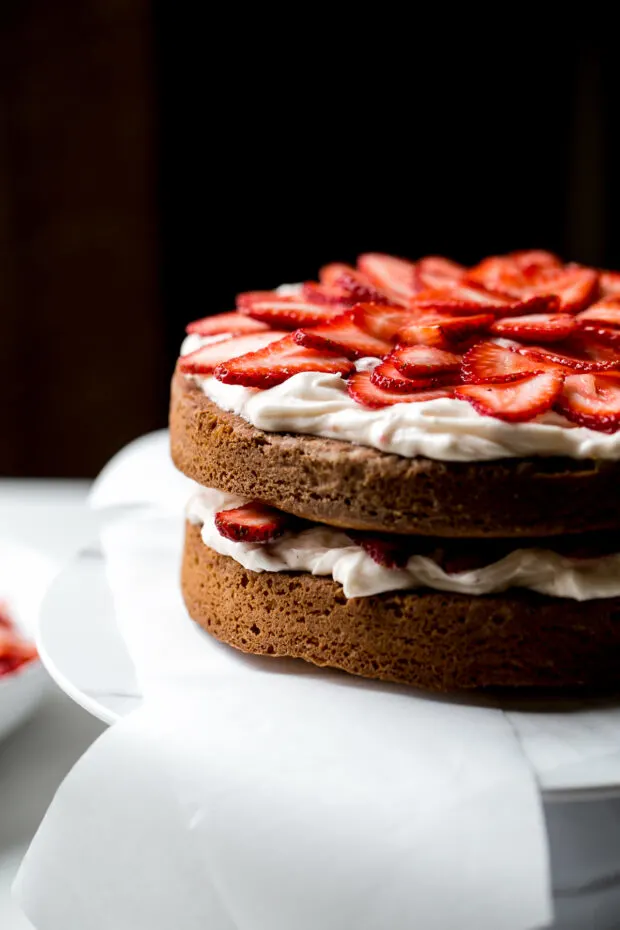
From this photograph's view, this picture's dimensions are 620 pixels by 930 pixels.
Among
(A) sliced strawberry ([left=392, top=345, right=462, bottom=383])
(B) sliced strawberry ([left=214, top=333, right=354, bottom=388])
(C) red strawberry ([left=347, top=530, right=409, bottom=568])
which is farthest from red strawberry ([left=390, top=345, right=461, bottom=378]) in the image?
(C) red strawberry ([left=347, top=530, right=409, bottom=568])

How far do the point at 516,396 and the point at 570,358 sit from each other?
31 cm

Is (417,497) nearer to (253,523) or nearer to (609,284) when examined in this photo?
(253,523)

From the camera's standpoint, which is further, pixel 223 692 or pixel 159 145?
pixel 159 145

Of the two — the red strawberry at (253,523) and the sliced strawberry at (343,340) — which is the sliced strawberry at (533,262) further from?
the red strawberry at (253,523)

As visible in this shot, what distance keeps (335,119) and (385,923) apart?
4509 millimetres

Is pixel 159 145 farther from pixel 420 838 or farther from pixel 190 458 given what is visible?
pixel 420 838

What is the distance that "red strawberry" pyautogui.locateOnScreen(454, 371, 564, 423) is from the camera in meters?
1.77

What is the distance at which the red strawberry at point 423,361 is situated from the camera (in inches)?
76.2

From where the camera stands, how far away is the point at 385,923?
4.94 ft

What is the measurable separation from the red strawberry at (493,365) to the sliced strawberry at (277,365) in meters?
0.20

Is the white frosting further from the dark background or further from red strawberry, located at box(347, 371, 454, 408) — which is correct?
the dark background

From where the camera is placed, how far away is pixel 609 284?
2.79m

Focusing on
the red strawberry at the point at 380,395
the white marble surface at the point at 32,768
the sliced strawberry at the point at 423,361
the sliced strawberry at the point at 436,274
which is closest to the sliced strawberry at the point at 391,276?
the sliced strawberry at the point at 436,274

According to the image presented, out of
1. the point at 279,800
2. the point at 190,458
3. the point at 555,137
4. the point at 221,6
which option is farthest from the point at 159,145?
the point at 279,800
